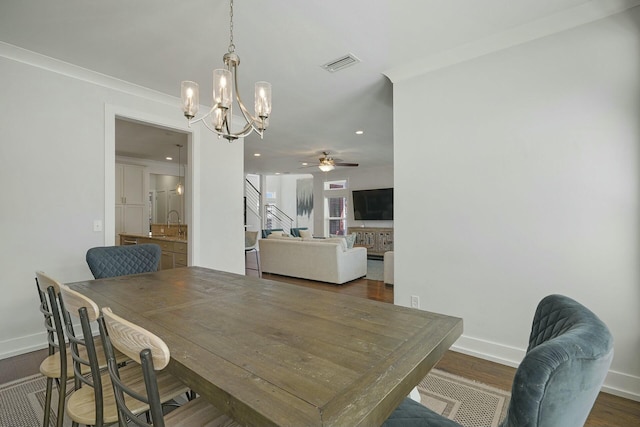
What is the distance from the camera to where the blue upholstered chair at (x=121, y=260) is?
7.88 feet

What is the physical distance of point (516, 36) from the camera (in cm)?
233

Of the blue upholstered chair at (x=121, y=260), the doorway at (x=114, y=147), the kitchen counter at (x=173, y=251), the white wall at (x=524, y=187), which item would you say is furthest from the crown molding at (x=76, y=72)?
the white wall at (x=524, y=187)

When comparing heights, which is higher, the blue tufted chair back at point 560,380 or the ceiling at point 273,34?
the ceiling at point 273,34

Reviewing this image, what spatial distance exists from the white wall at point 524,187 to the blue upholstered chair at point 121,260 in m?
2.36

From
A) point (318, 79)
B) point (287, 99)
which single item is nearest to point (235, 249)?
point (287, 99)

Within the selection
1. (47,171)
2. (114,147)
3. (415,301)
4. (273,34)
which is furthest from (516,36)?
(47,171)

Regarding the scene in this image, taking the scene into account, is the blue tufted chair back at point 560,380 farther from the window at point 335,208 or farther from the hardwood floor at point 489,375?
the window at point 335,208

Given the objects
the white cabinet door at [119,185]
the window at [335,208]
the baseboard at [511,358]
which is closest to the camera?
the baseboard at [511,358]

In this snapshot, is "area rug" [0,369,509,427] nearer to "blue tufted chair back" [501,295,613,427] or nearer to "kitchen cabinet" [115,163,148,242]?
"blue tufted chair back" [501,295,613,427]

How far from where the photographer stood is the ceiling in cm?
205

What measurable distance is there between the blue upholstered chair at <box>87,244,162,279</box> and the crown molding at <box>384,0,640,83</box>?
289 cm

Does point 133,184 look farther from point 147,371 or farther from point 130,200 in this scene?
point 147,371

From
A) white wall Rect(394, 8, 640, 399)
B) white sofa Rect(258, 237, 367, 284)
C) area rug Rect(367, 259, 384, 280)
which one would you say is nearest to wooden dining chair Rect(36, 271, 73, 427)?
white wall Rect(394, 8, 640, 399)

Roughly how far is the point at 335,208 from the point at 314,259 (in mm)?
5060
